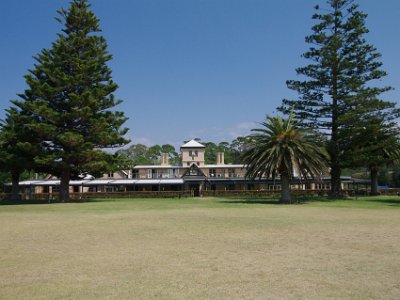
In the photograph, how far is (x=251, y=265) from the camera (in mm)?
9141

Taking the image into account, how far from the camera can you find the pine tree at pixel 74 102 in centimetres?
3969

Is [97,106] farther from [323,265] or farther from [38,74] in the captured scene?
[323,265]

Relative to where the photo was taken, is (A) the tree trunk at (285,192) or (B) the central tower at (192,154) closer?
(A) the tree trunk at (285,192)

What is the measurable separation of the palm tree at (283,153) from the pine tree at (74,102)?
15756mm

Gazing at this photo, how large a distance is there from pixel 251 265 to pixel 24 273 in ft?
16.3

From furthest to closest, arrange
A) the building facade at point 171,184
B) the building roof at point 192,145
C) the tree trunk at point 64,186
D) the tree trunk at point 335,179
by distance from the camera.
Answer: the building roof at point 192,145
the building facade at point 171,184
the tree trunk at point 64,186
the tree trunk at point 335,179

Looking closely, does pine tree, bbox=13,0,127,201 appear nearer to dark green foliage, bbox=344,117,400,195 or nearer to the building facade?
the building facade

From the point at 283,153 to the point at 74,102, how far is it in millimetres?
21689

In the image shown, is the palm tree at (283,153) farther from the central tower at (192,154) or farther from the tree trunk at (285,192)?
the central tower at (192,154)

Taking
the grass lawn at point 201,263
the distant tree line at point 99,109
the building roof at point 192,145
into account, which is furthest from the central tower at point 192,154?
→ the grass lawn at point 201,263

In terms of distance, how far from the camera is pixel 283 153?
34.0m

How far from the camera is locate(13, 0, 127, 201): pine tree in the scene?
39.7 metres

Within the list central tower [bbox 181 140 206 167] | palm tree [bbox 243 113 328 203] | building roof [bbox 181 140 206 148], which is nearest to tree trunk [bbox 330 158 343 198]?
palm tree [bbox 243 113 328 203]

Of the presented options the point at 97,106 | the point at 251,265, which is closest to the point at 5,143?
the point at 97,106
